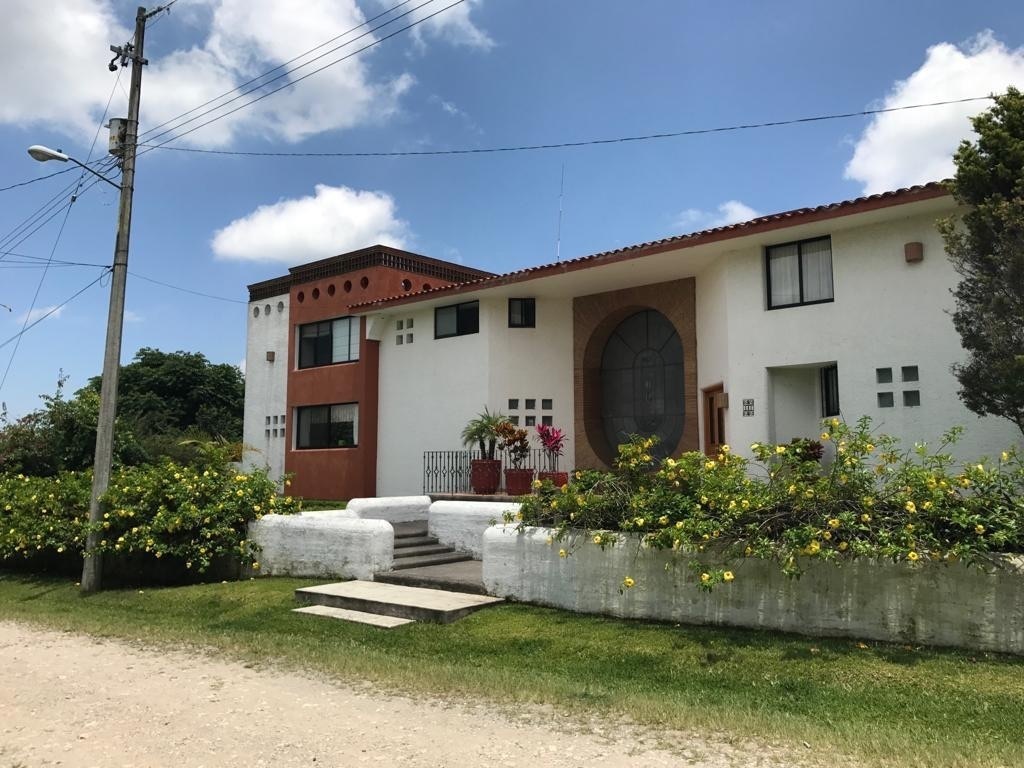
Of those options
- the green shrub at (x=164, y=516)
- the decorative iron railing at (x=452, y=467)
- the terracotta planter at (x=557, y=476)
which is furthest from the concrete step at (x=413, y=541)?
the decorative iron railing at (x=452, y=467)

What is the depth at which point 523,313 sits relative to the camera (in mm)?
17234

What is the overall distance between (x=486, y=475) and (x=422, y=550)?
3.57 m

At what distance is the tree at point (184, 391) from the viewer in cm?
3759

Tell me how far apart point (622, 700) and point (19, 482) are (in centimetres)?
1356

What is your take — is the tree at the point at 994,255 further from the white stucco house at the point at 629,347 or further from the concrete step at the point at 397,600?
the concrete step at the point at 397,600

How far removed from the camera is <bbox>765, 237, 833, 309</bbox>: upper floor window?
12570 mm

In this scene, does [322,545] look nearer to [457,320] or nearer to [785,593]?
[785,593]

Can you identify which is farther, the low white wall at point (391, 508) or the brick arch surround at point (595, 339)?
the brick arch surround at point (595, 339)

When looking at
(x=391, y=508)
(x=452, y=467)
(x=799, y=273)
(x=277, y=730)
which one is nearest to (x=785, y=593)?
(x=277, y=730)

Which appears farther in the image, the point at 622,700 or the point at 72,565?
the point at 72,565

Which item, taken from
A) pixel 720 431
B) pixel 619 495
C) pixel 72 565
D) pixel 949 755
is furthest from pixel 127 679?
pixel 720 431

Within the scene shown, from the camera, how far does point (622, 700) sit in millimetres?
5617

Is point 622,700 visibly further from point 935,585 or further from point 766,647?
point 935,585

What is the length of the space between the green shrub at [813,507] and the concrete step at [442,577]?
5.19ft
